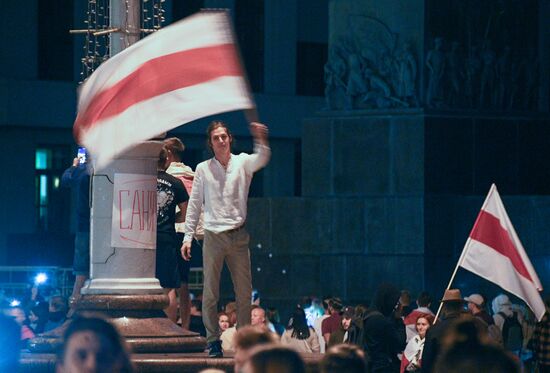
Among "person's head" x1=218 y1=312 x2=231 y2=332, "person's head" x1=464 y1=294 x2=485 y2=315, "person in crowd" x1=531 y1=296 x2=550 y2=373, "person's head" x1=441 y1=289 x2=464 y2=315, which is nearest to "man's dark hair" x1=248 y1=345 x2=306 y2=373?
"person's head" x1=441 y1=289 x2=464 y2=315

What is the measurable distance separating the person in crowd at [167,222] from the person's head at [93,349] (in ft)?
27.8

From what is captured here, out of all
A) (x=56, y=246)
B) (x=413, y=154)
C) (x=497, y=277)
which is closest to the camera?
(x=497, y=277)

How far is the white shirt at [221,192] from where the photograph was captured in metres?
14.2

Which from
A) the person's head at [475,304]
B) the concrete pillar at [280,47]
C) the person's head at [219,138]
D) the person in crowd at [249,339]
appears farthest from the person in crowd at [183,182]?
the concrete pillar at [280,47]

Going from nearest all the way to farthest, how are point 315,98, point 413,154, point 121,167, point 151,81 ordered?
point 151,81 < point 121,167 < point 413,154 < point 315,98

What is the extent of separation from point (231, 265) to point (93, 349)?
319 inches

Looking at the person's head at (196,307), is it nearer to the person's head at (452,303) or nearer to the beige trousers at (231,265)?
the person's head at (452,303)

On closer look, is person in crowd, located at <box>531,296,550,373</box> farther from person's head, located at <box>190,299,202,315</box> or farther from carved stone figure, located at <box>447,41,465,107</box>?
carved stone figure, located at <box>447,41,465,107</box>

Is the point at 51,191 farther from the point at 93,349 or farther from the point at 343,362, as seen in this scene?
the point at 93,349

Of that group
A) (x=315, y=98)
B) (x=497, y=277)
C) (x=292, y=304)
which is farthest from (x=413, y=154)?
(x=315, y=98)

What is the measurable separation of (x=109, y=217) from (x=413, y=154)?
1741 centimetres

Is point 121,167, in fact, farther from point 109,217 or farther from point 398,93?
point 398,93

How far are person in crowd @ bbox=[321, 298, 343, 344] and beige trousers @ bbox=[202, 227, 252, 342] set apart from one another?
6821 millimetres

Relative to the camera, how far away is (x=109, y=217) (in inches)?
531
